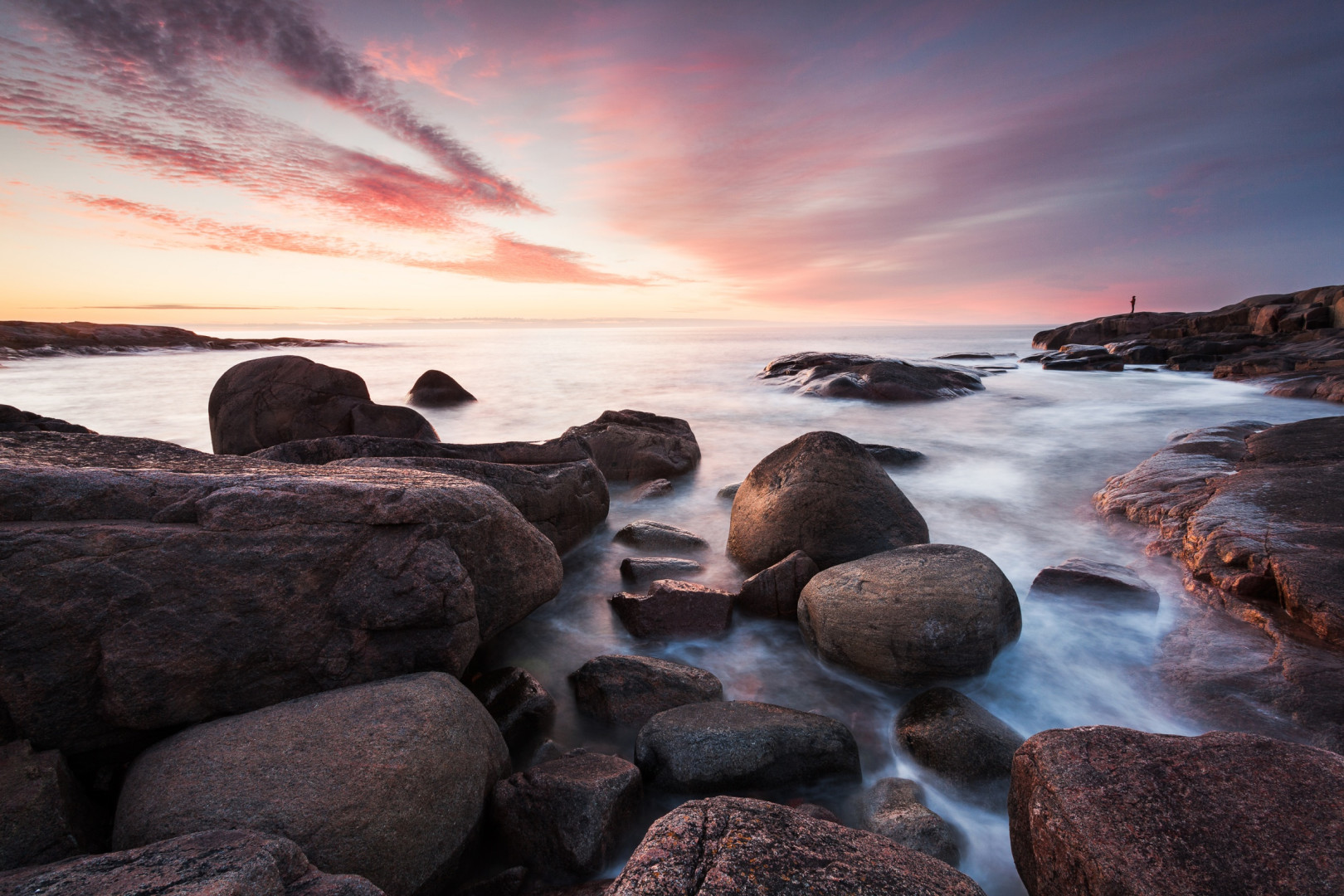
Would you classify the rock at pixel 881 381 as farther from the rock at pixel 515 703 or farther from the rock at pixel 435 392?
the rock at pixel 515 703

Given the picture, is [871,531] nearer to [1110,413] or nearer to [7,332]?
[1110,413]

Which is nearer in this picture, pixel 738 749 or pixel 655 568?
pixel 738 749

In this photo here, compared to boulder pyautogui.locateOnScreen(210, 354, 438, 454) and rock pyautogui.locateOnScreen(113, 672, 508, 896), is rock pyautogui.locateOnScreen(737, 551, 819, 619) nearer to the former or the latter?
rock pyautogui.locateOnScreen(113, 672, 508, 896)

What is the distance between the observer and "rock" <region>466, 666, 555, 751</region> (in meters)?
3.25

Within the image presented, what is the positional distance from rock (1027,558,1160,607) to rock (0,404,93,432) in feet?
26.0

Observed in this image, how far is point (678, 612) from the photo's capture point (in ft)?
14.6

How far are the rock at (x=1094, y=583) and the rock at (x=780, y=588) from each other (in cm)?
203

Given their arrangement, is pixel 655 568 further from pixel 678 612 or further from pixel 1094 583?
pixel 1094 583

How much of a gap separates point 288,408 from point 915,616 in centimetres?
879

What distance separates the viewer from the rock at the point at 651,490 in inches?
306

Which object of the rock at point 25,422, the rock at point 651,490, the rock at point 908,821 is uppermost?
the rock at point 25,422

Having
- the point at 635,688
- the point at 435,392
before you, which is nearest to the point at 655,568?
the point at 635,688

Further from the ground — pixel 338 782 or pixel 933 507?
pixel 338 782

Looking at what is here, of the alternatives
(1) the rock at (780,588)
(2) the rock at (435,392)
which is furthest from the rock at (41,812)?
(2) the rock at (435,392)
